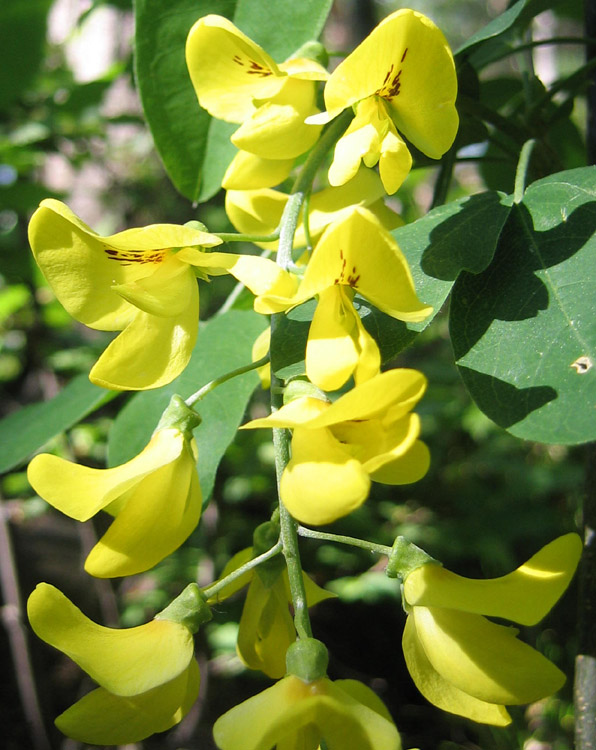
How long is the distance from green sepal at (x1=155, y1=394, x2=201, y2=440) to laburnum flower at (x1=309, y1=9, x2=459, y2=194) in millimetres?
183

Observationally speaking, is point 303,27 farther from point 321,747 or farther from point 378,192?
point 321,747

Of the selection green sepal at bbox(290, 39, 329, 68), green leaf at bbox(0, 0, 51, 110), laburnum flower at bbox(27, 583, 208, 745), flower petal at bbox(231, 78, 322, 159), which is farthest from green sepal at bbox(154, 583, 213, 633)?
green leaf at bbox(0, 0, 51, 110)

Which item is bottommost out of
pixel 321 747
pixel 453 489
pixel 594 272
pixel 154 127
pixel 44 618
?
pixel 453 489

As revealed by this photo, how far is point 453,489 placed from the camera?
129 inches

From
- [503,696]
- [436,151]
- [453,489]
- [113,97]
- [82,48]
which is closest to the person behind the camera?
[503,696]

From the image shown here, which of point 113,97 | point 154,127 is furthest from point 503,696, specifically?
point 113,97

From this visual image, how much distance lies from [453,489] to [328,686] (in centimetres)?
293

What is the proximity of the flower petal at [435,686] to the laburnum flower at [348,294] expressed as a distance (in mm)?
181

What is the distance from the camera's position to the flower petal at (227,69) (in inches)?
22.4

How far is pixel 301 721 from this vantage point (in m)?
0.43

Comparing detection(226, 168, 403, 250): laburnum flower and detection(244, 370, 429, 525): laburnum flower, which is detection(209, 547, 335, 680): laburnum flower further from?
detection(226, 168, 403, 250): laburnum flower

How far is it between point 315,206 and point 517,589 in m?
0.35

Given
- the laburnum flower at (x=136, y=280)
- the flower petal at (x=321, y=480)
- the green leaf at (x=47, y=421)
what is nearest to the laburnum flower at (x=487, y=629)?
the flower petal at (x=321, y=480)

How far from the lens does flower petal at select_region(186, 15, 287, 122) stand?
570mm
